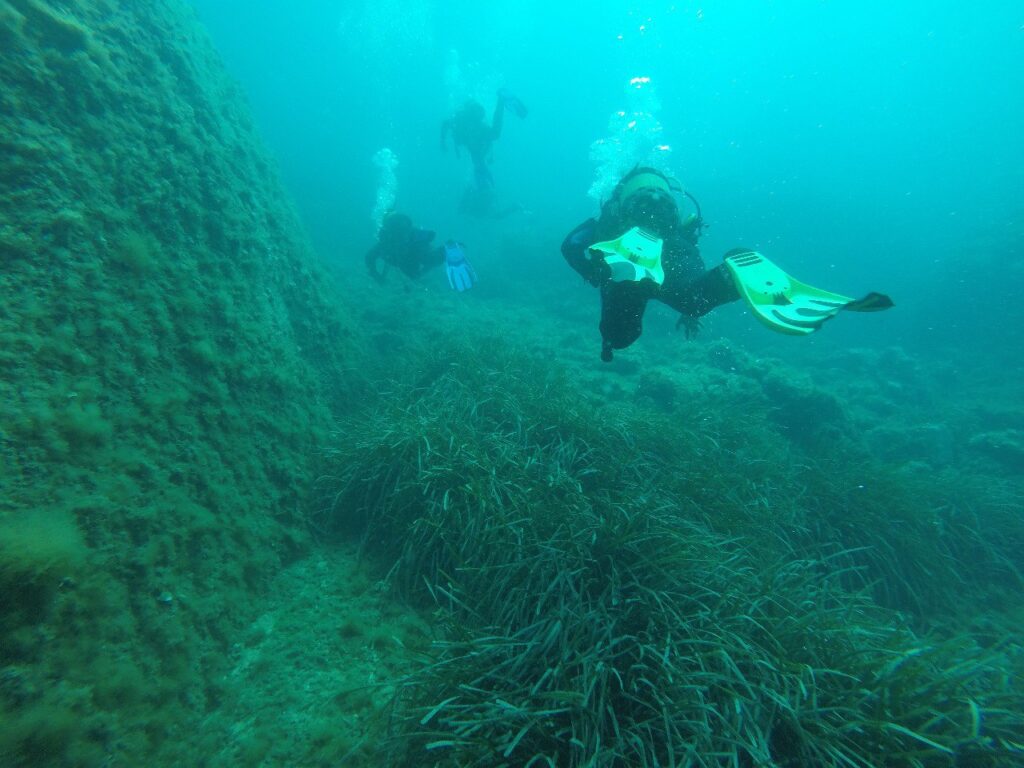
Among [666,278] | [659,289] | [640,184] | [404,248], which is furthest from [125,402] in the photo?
[404,248]

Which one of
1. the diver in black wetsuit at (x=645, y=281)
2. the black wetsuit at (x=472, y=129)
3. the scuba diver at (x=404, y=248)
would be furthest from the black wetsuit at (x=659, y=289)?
the black wetsuit at (x=472, y=129)

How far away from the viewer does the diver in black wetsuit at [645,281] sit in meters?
3.48

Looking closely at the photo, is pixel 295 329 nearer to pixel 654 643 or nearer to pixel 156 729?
pixel 156 729

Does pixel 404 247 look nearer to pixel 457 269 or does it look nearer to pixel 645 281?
pixel 457 269

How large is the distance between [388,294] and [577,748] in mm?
11007

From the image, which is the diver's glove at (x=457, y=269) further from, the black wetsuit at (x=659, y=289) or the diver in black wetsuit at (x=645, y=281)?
the black wetsuit at (x=659, y=289)

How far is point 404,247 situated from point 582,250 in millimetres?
5198

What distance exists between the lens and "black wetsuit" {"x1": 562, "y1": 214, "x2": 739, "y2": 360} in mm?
3455

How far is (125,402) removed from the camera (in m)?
2.56

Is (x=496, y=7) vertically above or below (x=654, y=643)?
above

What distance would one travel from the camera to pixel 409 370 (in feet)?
20.4

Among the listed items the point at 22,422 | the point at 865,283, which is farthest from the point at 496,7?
the point at 22,422

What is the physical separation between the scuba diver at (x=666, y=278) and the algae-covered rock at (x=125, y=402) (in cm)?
302

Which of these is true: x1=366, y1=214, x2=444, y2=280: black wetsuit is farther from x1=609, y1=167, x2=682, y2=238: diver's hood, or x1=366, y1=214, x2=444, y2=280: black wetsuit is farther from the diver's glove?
x1=609, y1=167, x2=682, y2=238: diver's hood
